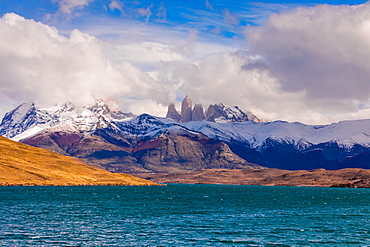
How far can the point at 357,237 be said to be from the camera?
268 feet

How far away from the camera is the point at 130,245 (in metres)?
70.0

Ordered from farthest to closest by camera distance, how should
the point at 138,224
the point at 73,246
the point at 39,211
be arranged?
the point at 39,211 → the point at 138,224 → the point at 73,246

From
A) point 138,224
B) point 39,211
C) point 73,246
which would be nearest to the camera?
Answer: point 73,246

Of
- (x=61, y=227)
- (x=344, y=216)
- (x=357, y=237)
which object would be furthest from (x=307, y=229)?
(x=61, y=227)

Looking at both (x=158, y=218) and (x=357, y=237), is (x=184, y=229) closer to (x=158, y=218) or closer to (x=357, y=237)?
(x=158, y=218)

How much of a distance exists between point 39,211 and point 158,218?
31.6m

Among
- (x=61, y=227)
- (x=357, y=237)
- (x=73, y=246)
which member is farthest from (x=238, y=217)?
(x=73, y=246)

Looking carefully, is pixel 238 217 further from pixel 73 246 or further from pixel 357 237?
pixel 73 246

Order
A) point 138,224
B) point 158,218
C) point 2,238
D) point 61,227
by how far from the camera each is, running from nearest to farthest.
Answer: point 2,238 → point 61,227 → point 138,224 → point 158,218

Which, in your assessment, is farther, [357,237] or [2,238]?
[357,237]

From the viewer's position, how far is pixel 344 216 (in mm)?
119500

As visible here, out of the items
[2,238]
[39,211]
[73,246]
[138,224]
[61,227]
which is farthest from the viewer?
[39,211]

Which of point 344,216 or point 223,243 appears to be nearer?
point 223,243

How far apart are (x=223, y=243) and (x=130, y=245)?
14.4 metres
